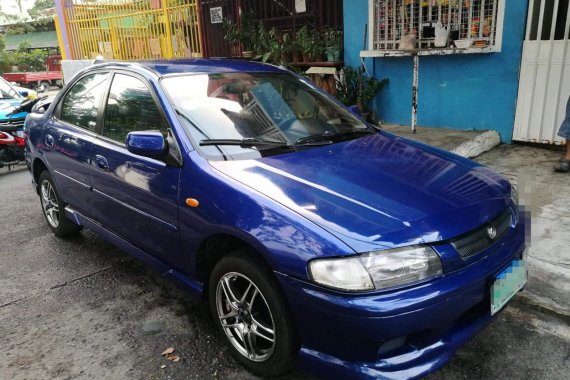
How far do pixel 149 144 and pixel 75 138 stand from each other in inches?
54.9

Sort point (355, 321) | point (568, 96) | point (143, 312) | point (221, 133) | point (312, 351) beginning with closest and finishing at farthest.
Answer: point (355, 321) < point (312, 351) < point (221, 133) < point (143, 312) < point (568, 96)

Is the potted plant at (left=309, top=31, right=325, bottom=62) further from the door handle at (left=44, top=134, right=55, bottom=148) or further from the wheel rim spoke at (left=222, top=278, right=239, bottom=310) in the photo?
the wheel rim spoke at (left=222, top=278, right=239, bottom=310)

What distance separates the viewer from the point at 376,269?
1.97 metres

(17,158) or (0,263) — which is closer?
(0,263)

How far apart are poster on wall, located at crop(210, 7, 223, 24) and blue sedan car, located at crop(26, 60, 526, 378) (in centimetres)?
660

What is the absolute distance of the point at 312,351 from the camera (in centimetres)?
212

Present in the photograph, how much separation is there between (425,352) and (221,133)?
1656 millimetres

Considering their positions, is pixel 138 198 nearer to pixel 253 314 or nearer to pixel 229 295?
pixel 229 295

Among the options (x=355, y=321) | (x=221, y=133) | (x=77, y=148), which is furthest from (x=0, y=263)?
(x=355, y=321)

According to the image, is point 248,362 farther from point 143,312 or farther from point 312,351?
point 143,312

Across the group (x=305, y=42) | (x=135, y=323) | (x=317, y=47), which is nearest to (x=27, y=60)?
(x=305, y=42)

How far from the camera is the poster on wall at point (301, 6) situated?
320 inches

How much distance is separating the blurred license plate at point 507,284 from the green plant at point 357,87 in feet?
16.2

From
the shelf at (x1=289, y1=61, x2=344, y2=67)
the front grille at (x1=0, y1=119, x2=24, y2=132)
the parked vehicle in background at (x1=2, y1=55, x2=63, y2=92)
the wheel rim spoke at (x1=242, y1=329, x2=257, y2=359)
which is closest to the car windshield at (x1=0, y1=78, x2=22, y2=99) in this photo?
the front grille at (x1=0, y1=119, x2=24, y2=132)
